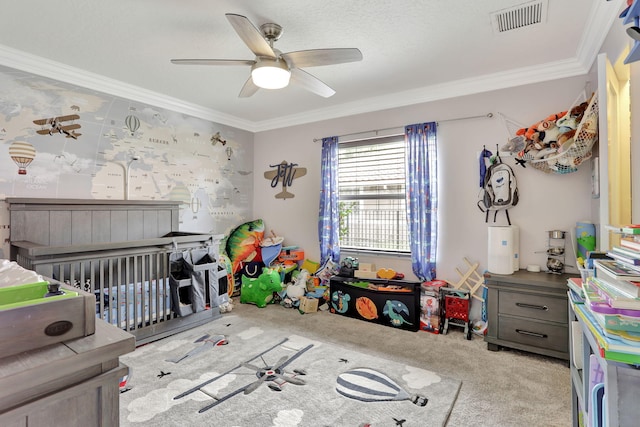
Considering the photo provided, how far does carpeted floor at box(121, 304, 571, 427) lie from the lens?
1774 mm

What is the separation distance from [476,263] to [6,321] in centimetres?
326

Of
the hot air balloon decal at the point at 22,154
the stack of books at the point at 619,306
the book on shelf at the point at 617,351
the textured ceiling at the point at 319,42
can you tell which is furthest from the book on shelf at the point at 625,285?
the hot air balloon decal at the point at 22,154

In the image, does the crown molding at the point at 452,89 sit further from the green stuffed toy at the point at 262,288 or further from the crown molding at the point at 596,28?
the green stuffed toy at the point at 262,288

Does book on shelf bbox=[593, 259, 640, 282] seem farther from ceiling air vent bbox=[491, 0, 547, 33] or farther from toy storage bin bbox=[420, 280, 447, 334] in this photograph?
toy storage bin bbox=[420, 280, 447, 334]

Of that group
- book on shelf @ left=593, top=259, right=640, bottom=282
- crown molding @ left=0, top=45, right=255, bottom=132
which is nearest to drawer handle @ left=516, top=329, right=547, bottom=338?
book on shelf @ left=593, top=259, right=640, bottom=282

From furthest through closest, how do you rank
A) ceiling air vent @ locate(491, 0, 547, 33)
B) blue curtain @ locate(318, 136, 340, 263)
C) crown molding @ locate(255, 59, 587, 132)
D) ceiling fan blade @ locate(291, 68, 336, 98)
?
blue curtain @ locate(318, 136, 340, 263), crown molding @ locate(255, 59, 587, 132), ceiling fan blade @ locate(291, 68, 336, 98), ceiling air vent @ locate(491, 0, 547, 33)

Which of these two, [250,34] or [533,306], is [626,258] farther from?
[250,34]

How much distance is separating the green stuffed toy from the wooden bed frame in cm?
50

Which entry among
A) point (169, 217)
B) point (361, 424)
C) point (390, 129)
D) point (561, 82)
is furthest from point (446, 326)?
point (169, 217)

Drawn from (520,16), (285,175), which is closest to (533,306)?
(520,16)

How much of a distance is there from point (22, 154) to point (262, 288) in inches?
99.7

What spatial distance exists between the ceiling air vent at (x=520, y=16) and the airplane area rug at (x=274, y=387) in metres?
2.44

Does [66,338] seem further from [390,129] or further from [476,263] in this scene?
[390,129]

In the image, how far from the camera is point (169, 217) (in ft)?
12.0
